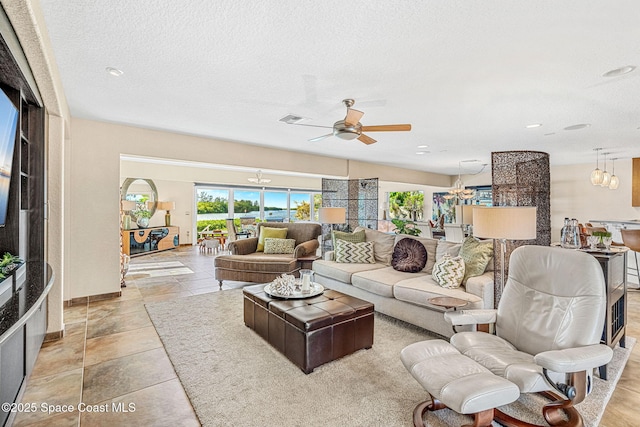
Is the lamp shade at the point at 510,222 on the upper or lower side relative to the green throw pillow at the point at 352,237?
upper

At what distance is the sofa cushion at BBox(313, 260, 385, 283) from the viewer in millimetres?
4201

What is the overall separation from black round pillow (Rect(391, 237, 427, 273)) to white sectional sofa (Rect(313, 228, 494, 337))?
7 centimetres

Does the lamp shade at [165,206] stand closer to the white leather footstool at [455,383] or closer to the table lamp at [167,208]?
the table lamp at [167,208]

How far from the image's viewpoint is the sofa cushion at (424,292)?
115 inches

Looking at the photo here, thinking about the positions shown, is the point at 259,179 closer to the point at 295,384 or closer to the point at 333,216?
the point at 333,216

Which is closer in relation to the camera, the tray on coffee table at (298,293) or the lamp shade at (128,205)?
the tray on coffee table at (298,293)

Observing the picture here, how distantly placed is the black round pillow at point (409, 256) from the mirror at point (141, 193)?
786 cm

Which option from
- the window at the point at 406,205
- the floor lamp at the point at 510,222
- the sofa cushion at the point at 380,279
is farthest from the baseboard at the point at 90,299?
the window at the point at 406,205

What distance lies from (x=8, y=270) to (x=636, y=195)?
11.0 meters

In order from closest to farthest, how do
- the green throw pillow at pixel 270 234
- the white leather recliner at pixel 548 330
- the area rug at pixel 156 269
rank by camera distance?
the white leather recliner at pixel 548 330, the green throw pillow at pixel 270 234, the area rug at pixel 156 269

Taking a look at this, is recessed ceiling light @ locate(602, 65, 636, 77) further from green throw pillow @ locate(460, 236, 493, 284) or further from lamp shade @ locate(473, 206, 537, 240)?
green throw pillow @ locate(460, 236, 493, 284)

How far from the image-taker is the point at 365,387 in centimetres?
229

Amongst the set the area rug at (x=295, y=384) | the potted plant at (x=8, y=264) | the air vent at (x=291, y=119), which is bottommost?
the area rug at (x=295, y=384)

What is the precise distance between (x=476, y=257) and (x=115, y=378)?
3575 mm
